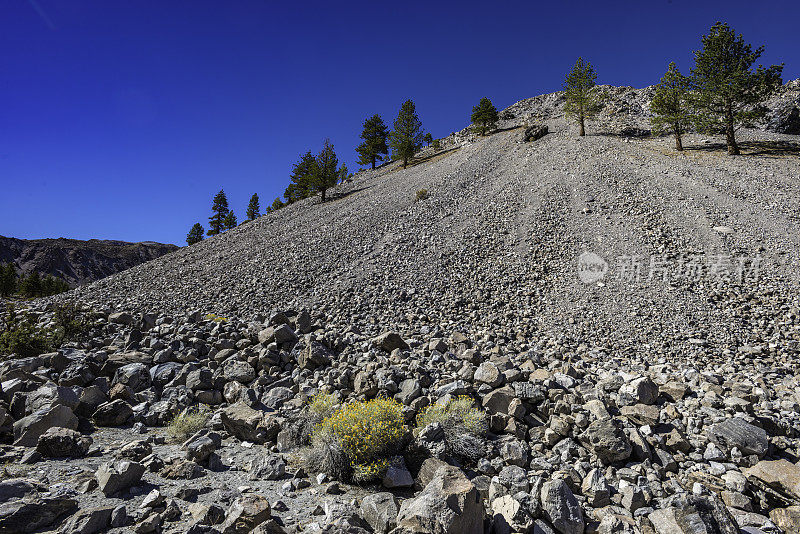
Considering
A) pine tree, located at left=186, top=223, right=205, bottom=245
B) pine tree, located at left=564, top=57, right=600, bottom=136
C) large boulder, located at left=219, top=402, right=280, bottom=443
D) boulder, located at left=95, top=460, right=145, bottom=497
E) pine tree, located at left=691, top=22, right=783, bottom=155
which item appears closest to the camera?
boulder, located at left=95, top=460, right=145, bottom=497

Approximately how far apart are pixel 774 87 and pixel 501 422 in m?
37.8

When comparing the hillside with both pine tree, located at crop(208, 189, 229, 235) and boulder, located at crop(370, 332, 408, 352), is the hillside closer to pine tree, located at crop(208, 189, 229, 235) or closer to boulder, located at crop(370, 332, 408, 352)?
boulder, located at crop(370, 332, 408, 352)

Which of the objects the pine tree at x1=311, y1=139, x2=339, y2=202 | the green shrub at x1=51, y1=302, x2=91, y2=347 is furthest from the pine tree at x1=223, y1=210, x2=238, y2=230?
the green shrub at x1=51, y1=302, x2=91, y2=347

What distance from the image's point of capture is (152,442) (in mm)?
7930

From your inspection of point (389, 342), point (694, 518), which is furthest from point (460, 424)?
point (389, 342)

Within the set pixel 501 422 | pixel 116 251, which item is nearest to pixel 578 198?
pixel 501 422

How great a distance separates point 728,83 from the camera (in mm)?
28750

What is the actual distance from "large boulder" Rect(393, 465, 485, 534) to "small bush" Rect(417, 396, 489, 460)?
185 centimetres

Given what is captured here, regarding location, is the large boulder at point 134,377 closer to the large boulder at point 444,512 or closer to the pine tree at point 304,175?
the large boulder at point 444,512

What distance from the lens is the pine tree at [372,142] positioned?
6078 centimetres

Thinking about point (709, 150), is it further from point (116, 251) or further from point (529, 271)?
point (116, 251)

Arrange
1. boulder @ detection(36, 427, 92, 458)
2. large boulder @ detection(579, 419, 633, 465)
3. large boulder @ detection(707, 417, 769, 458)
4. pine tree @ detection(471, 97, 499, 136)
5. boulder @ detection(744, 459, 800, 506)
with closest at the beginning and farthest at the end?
boulder @ detection(744, 459, 800, 506)
large boulder @ detection(707, 417, 769, 458)
large boulder @ detection(579, 419, 633, 465)
boulder @ detection(36, 427, 92, 458)
pine tree @ detection(471, 97, 499, 136)

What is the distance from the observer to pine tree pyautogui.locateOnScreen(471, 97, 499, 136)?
5506cm

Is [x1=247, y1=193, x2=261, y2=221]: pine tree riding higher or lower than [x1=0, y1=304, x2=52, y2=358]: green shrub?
higher
